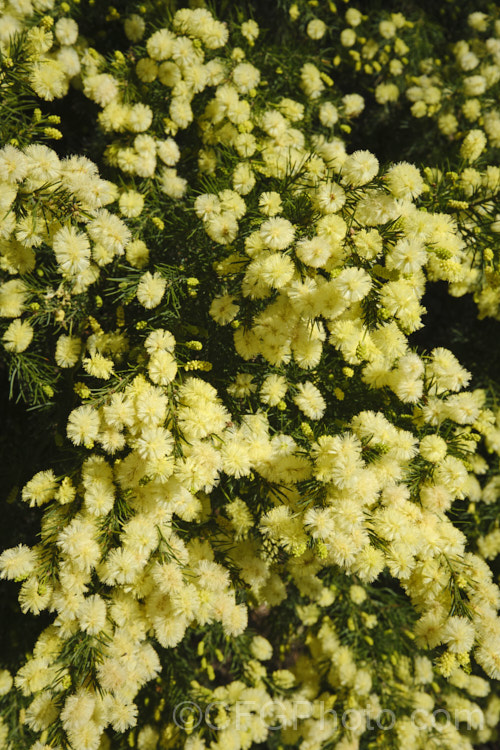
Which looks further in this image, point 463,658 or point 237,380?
point 237,380

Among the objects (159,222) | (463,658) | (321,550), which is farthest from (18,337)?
(463,658)

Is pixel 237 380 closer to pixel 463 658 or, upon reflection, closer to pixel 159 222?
pixel 159 222

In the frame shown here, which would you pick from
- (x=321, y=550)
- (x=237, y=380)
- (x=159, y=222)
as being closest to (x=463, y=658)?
(x=321, y=550)

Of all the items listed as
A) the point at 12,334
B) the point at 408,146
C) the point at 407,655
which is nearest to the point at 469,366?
the point at 408,146

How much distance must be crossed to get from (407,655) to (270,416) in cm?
127

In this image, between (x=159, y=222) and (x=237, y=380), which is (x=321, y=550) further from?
(x=159, y=222)

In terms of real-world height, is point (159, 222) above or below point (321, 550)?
above

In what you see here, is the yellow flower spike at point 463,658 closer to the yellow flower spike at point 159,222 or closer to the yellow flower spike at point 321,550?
the yellow flower spike at point 321,550

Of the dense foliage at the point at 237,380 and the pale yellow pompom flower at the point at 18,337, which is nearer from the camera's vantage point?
the dense foliage at the point at 237,380

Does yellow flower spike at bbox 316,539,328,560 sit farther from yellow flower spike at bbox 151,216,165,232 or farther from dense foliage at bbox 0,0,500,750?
yellow flower spike at bbox 151,216,165,232

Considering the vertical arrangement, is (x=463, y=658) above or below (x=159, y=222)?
below

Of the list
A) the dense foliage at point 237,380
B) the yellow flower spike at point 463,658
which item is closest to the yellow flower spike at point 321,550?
the dense foliage at point 237,380

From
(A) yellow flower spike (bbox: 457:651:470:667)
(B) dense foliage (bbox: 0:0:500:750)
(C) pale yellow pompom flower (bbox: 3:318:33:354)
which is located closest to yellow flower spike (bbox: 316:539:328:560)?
(B) dense foliage (bbox: 0:0:500:750)

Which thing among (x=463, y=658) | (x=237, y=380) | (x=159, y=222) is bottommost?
(x=463, y=658)
